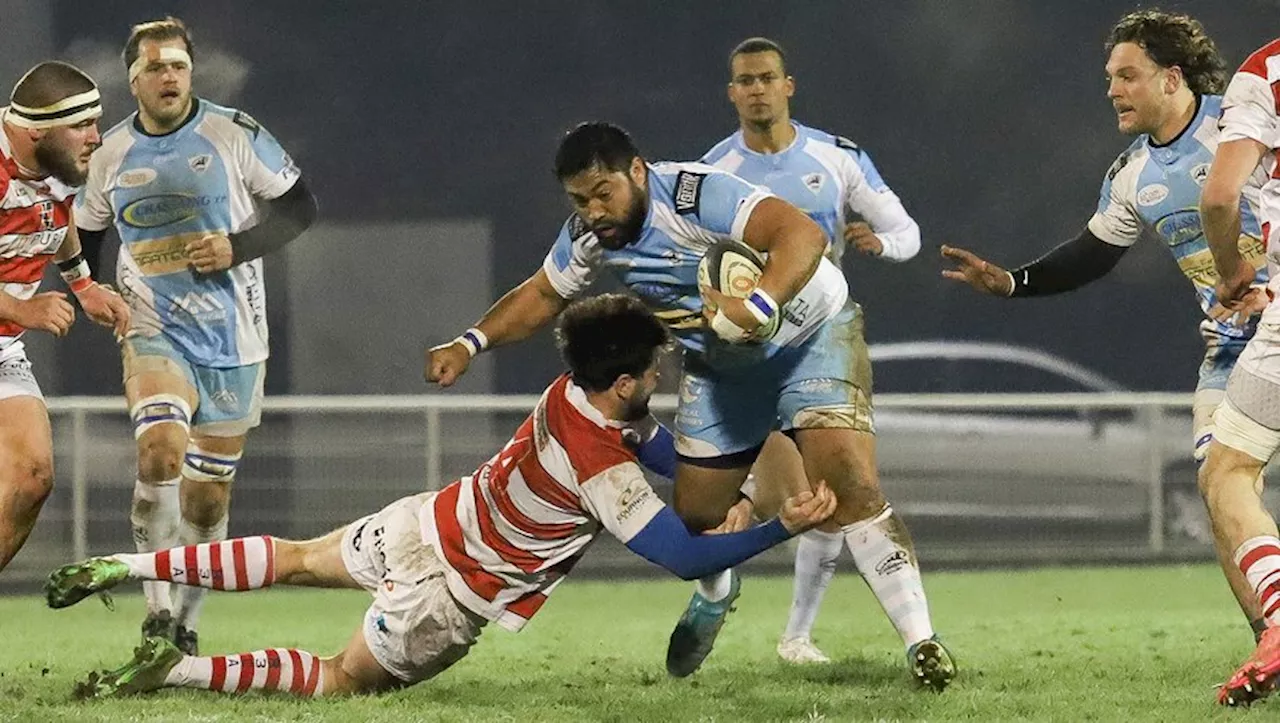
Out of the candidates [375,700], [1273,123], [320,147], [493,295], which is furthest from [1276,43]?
[320,147]

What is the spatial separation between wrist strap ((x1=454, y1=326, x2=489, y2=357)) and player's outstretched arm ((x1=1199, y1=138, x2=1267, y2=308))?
7.36 feet

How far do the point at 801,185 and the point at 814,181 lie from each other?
0.06 m

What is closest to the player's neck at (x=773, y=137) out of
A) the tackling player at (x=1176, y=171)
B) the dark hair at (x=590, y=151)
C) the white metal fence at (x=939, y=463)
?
the tackling player at (x=1176, y=171)

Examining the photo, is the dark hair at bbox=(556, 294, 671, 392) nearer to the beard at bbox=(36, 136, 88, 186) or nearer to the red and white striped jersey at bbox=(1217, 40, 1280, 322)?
the red and white striped jersey at bbox=(1217, 40, 1280, 322)

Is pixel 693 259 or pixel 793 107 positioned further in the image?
pixel 793 107

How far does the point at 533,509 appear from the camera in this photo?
5871mm

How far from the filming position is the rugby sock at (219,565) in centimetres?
615

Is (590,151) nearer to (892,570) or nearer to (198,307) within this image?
(892,570)

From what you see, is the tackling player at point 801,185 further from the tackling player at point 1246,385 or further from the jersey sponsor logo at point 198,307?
the tackling player at point 1246,385

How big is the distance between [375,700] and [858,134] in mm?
8739

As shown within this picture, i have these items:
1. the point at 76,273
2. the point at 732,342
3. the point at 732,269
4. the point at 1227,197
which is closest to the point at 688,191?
the point at 732,269

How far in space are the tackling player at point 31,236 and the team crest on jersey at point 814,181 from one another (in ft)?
8.63

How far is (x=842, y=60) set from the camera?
46.2ft

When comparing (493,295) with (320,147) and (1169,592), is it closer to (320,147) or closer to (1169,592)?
(320,147)
